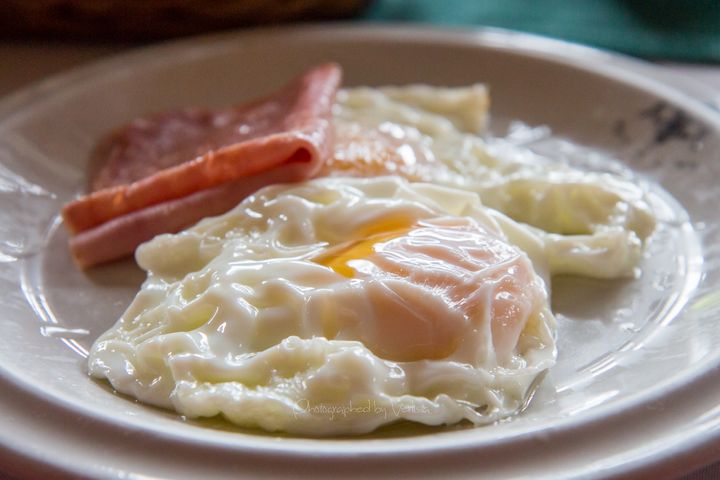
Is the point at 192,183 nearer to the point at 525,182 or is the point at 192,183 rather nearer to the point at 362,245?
the point at 362,245

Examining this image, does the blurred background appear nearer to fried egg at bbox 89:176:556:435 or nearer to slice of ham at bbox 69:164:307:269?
slice of ham at bbox 69:164:307:269

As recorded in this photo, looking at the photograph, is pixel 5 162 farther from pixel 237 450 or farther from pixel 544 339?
pixel 544 339

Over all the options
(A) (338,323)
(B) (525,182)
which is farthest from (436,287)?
(B) (525,182)

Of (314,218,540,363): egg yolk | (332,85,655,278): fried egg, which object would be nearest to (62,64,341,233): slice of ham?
(332,85,655,278): fried egg
